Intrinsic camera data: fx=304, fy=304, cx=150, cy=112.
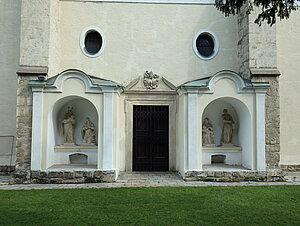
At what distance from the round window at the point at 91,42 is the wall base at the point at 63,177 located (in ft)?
14.1

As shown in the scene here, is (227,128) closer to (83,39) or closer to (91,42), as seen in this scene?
(91,42)

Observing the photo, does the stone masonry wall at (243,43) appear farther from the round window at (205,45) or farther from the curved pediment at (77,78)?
the curved pediment at (77,78)

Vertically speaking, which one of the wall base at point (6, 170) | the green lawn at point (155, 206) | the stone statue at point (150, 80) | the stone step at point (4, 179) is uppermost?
the stone statue at point (150, 80)

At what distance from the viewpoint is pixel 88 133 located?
10469 mm

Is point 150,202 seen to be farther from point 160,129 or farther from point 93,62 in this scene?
point 93,62

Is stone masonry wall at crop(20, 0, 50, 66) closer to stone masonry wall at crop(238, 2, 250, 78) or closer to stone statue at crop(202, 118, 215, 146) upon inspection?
stone statue at crop(202, 118, 215, 146)

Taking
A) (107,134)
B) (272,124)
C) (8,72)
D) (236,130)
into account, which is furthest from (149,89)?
(8,72)

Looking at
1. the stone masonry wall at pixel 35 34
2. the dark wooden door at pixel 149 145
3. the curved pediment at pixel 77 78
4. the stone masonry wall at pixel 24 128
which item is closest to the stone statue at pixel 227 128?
the dark wooden door at pixel 149 145

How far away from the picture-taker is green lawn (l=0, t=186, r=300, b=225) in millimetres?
5297

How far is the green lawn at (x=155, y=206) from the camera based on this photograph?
530cm

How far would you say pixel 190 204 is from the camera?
6406 mm

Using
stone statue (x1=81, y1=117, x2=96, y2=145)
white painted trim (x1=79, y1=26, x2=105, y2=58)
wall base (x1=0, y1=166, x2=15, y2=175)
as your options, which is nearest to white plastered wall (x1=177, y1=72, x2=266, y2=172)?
stone statue (x1=81, y1=117, x2=96, y2=145)

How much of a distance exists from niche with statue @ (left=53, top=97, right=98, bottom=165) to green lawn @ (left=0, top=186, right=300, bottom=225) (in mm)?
2554

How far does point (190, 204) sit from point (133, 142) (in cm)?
467
